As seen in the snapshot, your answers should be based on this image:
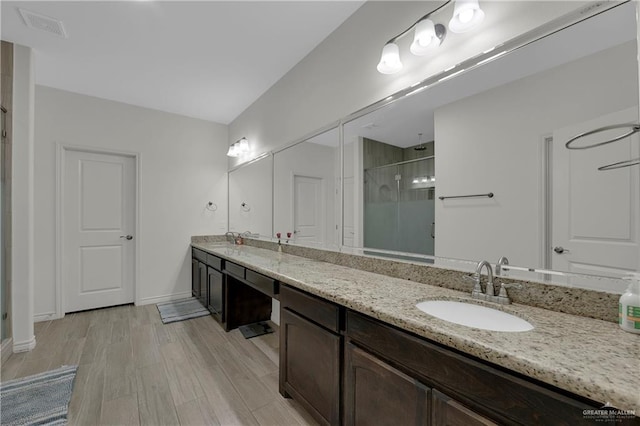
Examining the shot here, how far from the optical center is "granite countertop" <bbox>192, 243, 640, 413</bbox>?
58 centimetres

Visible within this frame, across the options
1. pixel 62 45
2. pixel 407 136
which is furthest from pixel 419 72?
pixel 62 45

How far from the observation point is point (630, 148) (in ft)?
2.97

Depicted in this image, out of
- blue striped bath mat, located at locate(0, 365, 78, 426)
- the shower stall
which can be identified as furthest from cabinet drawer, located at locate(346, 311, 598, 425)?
blue striped bath mat, located at locate(0, 365, 78, 426)

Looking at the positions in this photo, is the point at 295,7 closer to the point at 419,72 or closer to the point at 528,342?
the point at 419,72

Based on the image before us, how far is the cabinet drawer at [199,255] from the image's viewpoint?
11.3 feet

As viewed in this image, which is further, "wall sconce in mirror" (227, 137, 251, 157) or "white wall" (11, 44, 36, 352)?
"wall sconce in mirror" (227, 137, 251, 157)

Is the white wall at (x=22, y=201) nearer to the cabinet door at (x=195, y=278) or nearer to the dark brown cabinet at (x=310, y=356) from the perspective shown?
the cabinet door at (x=195, y=278)

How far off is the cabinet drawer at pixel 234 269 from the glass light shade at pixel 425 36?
202 centimetres

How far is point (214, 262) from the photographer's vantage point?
10.1 ft

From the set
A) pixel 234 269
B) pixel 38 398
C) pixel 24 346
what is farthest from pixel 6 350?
pixel 234 269

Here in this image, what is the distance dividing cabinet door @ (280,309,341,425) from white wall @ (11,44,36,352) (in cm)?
244

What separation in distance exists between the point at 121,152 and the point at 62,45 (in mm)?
1372

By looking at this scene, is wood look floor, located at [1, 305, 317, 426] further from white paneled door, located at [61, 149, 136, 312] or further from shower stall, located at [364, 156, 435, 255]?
shower stall, located at [364, 156, 435, 255]

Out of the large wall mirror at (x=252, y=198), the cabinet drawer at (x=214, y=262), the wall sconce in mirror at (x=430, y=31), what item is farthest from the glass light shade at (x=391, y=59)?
the cabinet drawer at (x=214, y=262)
